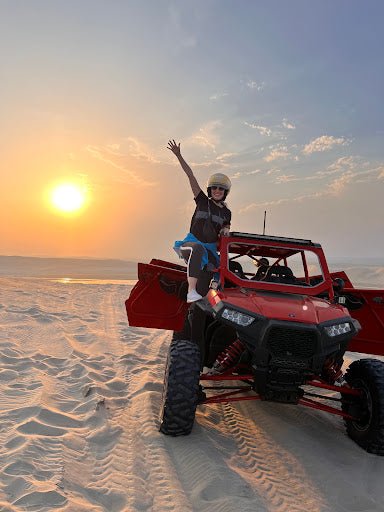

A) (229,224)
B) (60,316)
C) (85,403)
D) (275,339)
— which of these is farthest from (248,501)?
(60,316)

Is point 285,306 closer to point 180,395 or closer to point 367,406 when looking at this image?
point 180,395

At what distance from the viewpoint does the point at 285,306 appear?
3.93 m

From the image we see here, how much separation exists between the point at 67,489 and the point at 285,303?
2429 millimetres

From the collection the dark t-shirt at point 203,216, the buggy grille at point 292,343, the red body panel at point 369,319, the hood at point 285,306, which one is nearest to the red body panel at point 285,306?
the hood at point 285,306

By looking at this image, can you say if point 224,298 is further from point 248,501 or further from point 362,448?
point 362,448

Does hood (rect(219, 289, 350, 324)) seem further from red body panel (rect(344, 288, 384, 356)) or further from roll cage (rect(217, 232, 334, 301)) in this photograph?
red body panel (rect(344, 288, 384, 356))

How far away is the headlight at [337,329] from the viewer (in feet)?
12.3

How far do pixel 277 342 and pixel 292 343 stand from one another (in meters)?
A: 0.13

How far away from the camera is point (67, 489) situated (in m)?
2.99

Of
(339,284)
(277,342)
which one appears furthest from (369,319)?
(277,342)

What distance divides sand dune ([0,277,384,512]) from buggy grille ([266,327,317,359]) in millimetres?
1021

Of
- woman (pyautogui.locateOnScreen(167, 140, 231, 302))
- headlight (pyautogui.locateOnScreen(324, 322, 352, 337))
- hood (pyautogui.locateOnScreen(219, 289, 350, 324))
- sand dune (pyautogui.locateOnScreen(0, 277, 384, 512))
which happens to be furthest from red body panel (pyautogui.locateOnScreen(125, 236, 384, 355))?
sand dune (pyautogui.locateOnScreen(0, 277, 384, 512))

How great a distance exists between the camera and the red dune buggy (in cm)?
368

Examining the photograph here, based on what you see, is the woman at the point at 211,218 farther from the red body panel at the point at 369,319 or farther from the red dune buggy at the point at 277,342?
the red body panel at the point at 369,319
